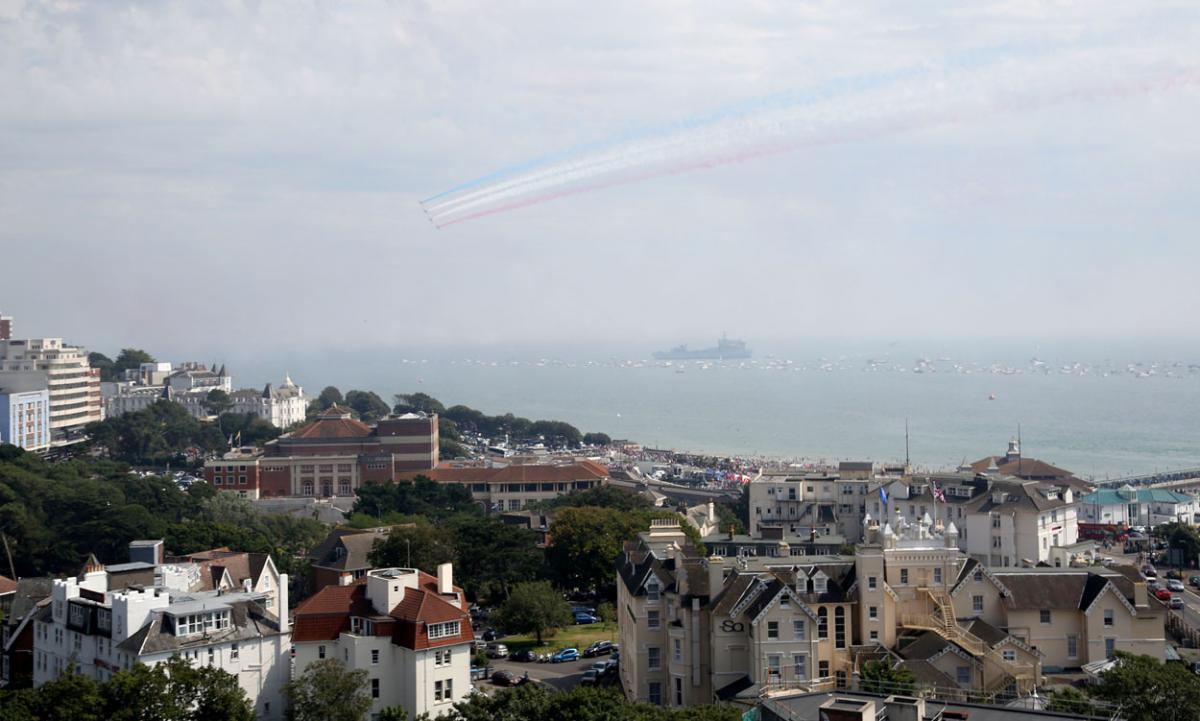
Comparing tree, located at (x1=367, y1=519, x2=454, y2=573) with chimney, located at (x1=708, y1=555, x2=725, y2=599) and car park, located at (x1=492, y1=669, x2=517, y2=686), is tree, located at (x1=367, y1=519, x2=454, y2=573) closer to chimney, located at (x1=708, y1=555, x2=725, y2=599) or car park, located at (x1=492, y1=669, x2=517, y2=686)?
car park, located at (x1=492, y1=669, x2=517, y2=686)

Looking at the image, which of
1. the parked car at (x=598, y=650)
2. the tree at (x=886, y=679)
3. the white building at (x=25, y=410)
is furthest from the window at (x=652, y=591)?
the white building at (x=25, y=410)

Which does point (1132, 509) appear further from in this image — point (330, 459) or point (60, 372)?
point (60, 372)

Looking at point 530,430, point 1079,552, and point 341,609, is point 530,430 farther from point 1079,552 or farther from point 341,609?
point 341,609

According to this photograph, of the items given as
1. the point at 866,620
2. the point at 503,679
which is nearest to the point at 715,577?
the point at 866,620

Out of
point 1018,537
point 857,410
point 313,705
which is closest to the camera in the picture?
point 313,705

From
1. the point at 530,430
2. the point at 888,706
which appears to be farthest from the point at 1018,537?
the point at 530,430

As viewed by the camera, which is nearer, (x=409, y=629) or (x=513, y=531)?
(x=409, y=629)
